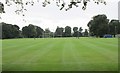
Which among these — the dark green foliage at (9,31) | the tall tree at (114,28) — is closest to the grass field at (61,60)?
the dark green foliage at (9,31)

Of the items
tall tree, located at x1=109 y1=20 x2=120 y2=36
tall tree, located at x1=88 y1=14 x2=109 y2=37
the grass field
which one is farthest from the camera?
tall tree, located at x1=109 y1=20 x2=120 y2=36

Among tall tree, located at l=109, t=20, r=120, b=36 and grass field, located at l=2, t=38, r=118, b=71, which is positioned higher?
tall tree, located at l=109, t=20, r=120, b=36

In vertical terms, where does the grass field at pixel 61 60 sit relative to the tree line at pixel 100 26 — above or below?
below

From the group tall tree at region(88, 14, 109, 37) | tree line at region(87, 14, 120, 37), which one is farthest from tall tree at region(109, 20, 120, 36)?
tall tree at region(88, 14, 109, 37)

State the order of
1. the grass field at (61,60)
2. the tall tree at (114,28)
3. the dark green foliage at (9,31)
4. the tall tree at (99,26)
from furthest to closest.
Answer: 1. the tall tree at (114,28)
2. the dark green foliage at (9,31)
3. the tall tree at (99,26)
4. the grass field at (61,60)

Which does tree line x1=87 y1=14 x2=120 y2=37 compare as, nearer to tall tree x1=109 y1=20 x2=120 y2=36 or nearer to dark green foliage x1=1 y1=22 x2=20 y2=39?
tall tree x1=109 y1=20 x2=120 y2=36

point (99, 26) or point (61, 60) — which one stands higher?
point (99, 26)

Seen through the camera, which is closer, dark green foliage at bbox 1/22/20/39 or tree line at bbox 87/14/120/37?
tree line at bbox 87/14/120/37

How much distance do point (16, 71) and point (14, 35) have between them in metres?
164

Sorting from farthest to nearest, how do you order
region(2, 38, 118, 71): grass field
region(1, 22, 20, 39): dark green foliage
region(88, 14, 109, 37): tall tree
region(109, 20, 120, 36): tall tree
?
region(109, 20, 120, 36): tall tree
region(1, 22, 20, 39): dark green foliage
region(88, 14, 109, 37): tall tree
region(2, 38, 118, 71): grass field

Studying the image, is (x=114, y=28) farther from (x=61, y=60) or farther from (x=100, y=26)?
(x=61, y=60)

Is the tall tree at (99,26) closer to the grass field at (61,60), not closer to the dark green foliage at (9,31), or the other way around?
the dark green foliage at (9,31)

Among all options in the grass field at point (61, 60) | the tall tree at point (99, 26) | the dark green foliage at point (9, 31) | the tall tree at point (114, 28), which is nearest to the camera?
the grass field at point (61, 60)

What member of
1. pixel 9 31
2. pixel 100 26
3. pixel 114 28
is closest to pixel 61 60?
pixel 100 26
